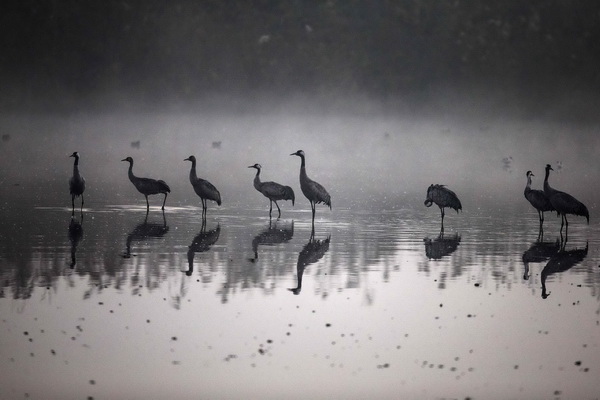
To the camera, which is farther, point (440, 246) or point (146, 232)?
point (146, 232)

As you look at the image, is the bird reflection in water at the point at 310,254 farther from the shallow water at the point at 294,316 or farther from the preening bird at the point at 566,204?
the preening bird at the point at 566,204

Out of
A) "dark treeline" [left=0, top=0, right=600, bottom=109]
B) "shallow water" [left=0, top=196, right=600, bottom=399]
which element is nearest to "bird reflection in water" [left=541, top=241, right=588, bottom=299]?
"shallow water" [left=0, top=196, right=600, bottom=399]

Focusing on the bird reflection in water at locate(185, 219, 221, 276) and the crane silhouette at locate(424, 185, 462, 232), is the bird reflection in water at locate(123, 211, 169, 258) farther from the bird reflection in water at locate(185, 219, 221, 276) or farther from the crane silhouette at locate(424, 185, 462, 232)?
the crane silhouette at locate(424, 185, 462, 232)

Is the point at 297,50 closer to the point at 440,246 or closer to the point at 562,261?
the point at 440,246

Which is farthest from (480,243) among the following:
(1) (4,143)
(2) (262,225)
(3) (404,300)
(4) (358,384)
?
(1) (4,143)

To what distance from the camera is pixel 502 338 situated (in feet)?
44.5

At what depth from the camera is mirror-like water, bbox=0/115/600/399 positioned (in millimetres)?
11695

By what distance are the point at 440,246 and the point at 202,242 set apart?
191 inches

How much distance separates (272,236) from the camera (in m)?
24.3

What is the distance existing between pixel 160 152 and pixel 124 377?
67565 millimetres

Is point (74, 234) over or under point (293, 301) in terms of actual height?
over

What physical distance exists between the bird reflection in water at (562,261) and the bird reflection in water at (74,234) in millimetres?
7970

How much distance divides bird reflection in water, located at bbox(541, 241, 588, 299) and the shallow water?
0.04 metres

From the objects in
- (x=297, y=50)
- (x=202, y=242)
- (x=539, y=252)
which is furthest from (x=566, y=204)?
(x=297, y=50)
